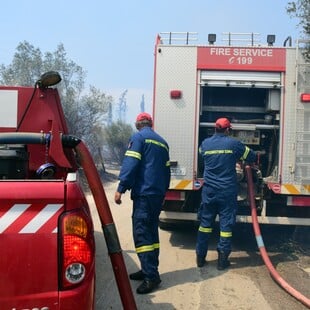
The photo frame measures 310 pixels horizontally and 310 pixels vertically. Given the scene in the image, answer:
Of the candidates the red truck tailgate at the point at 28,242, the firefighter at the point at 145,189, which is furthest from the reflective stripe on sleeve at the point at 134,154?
the red truck tailgate at the point at 28,242

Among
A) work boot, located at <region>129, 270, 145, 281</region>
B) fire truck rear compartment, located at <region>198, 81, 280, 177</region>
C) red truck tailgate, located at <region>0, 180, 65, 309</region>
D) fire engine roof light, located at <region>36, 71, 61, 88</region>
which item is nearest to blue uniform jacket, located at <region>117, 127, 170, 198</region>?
work boot, located at <region>129, 270, 145, 281</region>

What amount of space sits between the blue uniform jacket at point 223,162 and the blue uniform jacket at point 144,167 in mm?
950

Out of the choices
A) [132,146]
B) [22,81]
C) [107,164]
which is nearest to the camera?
[132,146]

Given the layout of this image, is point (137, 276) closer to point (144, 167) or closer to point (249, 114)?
point (144, 167)

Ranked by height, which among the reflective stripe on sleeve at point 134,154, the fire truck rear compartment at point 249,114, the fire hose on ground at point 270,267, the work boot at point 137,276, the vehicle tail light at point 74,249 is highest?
the fire truck rear compartment at point 249,114

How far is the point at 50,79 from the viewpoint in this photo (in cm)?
379

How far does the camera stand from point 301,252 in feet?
21.7

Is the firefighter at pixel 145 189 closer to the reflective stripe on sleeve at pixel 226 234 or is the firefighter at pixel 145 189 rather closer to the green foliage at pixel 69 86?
the reflective stripe on sleeve at pixel 226 234

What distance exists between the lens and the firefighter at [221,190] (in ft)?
19.0

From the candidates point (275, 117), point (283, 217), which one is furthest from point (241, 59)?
point (283, 217)

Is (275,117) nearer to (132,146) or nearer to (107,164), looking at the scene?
(132,146)

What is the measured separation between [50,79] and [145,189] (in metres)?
1.78

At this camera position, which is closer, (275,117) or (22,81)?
(275,117)

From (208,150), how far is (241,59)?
5.06ft
